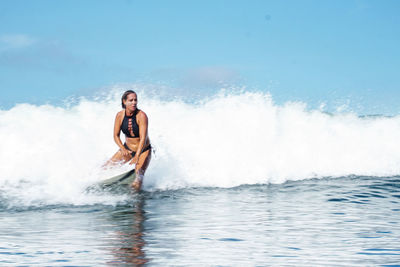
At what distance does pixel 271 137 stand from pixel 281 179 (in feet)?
8.06

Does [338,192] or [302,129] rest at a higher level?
[302,129]

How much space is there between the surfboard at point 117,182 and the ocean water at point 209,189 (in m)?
0.14

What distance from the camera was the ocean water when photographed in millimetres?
4750

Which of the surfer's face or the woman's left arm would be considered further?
the woman's left arm

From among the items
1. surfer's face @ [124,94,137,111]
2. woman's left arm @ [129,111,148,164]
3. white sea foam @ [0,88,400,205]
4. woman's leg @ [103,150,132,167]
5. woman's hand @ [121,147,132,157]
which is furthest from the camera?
white sea foam @ [0,88,400,205]

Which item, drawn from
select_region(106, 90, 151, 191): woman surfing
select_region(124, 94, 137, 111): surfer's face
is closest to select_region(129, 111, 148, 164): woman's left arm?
select_region(106, 90, 151, 191): woman surfing

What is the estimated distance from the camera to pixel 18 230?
5.98 metres

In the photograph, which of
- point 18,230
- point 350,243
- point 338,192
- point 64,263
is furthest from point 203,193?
point 64,263

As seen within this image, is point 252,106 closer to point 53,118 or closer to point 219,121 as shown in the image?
point 219,121

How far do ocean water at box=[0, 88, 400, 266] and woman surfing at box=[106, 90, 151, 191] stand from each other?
0.76 ft

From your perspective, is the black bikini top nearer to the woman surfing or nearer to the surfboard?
the woman surfing

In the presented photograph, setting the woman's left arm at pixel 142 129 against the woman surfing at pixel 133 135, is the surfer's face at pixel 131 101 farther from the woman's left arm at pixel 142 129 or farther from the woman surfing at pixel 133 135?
the woman's left arm at pixel 142 129

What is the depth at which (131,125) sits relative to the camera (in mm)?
8719

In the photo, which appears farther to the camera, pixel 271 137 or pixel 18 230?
pixel 271 137
